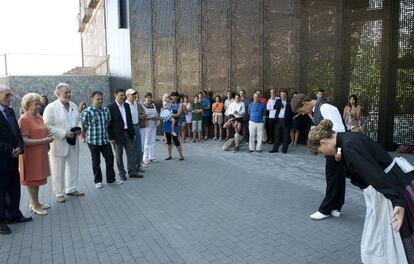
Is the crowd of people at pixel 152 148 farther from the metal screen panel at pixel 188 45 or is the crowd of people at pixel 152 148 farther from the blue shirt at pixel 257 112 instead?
the metal screen panel at pixel 188 45

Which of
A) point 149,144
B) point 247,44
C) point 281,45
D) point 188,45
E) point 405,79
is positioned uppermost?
point 188,45

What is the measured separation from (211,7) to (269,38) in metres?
2.96

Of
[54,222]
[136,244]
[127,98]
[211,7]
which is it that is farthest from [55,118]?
[211,7]

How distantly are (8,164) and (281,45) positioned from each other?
9.76 m

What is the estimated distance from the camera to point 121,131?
24.1 feet

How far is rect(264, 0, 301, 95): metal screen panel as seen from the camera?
468 inches

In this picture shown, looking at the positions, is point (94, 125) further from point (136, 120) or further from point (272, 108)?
point (272, 108)

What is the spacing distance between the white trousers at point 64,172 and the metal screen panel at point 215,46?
8492mm

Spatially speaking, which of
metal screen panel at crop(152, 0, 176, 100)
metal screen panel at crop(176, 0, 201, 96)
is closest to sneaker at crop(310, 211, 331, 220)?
metal screen panel at crop(176, 0, 201, 96)

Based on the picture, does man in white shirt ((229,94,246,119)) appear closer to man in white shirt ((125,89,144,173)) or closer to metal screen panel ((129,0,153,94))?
man in white shirt ((125,89,144,173))

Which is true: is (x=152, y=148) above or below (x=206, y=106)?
below

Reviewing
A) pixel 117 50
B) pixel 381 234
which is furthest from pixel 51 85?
pixel 381 234

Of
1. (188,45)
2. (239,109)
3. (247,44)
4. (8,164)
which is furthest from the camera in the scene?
(188,45)

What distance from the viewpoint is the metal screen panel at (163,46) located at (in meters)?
15.1
